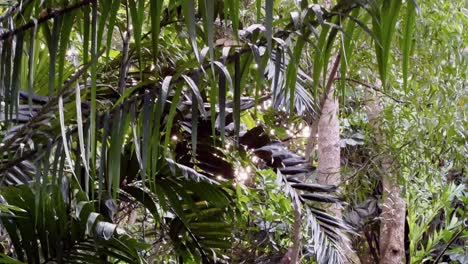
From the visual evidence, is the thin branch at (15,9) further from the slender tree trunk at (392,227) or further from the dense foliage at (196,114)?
the slender tree trunk at (392,227)

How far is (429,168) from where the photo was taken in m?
2.45

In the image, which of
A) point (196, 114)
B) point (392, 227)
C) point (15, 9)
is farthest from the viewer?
point (392, 227)

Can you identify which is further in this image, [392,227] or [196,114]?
[392,227]

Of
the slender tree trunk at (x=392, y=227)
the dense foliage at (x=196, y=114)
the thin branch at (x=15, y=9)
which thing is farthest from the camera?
the slender tree trunk at (x=392, y=227)

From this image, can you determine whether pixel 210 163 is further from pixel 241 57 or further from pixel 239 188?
pixel 241 57

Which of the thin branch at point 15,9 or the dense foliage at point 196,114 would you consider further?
the thin branch at point 15,9

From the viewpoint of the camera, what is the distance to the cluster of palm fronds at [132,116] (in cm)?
98

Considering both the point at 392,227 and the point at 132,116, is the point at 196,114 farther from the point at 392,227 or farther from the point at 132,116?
the point at 392,227

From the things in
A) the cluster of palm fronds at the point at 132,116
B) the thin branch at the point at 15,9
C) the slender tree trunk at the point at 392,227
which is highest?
the thin branch at the point at 15,9

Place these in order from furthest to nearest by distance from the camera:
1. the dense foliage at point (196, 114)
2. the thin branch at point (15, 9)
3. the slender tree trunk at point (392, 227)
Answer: the slender tree trunk at point (392, 227), the thin branch at point (15, 9), the dense foliage at point (196, 114)

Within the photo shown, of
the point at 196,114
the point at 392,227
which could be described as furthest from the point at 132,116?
the point at 392,227

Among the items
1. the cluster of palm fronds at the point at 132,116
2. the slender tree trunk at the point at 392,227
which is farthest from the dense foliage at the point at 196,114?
the slender tree trunk at the point at 392,227

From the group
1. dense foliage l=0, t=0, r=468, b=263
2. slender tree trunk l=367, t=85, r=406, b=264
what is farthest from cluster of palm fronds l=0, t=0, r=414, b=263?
slender tree trunk l=367, t=85, r=406, b=264

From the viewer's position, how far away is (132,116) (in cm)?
110
